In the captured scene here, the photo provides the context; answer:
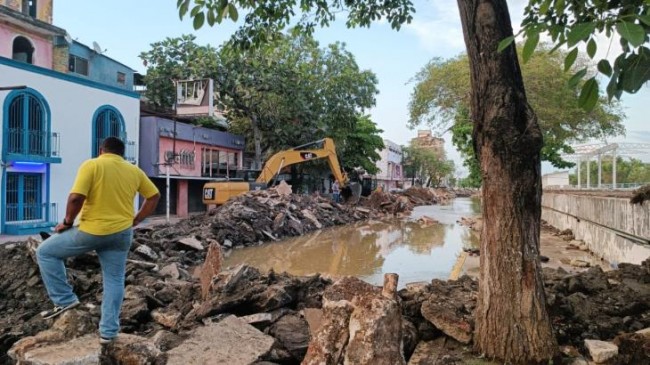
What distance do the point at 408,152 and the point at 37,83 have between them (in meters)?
68.4

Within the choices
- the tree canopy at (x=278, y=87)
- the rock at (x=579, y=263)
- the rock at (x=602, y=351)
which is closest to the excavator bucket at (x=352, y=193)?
the tree canopy at (x=278, y=87)

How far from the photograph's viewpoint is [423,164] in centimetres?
8162

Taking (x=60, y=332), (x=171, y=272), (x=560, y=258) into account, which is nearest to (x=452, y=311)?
(x=60, y=332)

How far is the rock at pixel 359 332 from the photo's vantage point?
300cm

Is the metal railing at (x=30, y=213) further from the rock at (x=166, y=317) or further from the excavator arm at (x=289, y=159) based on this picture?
the rock at (x=166, y=317)

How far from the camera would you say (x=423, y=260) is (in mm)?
11734

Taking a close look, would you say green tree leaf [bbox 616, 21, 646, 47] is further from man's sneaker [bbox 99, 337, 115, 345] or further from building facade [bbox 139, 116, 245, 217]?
building facade [bbox 139, 116, 245, 217]

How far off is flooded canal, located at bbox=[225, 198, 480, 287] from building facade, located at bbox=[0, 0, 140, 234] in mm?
7652

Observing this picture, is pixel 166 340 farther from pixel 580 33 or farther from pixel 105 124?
pixel 105 124

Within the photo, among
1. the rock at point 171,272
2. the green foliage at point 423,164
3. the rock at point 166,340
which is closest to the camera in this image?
the rock at point 166,340

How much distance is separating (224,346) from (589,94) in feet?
10.3

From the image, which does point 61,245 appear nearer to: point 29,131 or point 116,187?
point 116,187

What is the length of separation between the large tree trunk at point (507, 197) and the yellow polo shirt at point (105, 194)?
2871 mm

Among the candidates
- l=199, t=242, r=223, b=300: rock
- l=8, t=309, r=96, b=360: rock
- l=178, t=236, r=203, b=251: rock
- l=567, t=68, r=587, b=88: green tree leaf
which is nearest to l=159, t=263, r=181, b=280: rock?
l=199, t=242, r=223, b=300: rock
